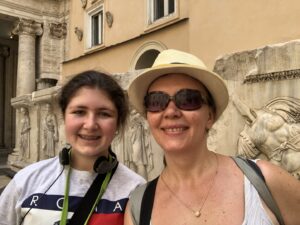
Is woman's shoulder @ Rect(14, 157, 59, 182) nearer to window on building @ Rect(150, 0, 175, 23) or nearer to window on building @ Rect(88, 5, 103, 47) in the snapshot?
window on building @ Rect(150, 0, 175, 23)

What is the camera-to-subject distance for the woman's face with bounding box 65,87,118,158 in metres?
1.41

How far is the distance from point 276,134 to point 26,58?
551 inches

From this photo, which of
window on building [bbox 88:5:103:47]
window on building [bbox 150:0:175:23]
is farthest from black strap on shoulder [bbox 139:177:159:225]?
window on building [bbox 88:5:103:47]

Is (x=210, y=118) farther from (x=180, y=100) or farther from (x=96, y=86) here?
(x=96, y=86)

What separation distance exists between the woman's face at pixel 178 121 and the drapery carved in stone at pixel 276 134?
1545 millimetres

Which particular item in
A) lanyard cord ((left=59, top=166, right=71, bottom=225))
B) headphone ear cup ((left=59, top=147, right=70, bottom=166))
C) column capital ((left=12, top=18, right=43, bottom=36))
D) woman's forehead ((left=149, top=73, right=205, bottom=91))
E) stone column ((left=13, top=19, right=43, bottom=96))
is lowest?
lanyard cord ((left=59, top=166, right=71, bottom=225))

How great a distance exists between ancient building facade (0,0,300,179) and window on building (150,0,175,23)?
0.11ft

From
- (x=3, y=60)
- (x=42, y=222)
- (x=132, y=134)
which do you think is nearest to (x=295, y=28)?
→ (x=132, y=134)

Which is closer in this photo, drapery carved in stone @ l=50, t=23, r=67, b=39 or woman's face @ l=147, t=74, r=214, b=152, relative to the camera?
woman's face @ l=147, t=74, r=214, b=152

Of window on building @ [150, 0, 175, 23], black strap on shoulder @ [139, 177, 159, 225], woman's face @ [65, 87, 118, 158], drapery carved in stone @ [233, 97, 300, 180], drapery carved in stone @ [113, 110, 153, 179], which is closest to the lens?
black strap on shoulder @ [139, 177, 159, 225]

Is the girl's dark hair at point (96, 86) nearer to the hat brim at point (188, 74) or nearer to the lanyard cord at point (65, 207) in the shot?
the hat brim at point (188, 74)

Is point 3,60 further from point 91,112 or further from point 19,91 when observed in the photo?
point 91,112

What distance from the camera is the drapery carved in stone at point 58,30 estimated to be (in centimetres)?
1573

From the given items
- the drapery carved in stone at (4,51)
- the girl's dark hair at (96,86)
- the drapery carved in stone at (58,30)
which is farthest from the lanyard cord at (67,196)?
the drapery carved in stone at (4,51)
